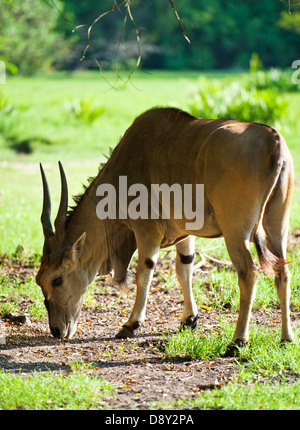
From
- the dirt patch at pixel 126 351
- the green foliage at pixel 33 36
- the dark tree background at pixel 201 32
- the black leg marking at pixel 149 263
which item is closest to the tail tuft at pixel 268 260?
the dirt patch at pixel 126 351

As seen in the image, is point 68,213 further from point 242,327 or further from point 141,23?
point 141,23

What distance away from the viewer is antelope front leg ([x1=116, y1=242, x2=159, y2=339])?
16.4 feet

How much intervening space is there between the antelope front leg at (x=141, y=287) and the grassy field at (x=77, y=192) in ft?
1.36

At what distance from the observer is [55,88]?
2711 cm

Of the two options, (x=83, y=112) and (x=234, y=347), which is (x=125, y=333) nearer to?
(x=234, y=347)

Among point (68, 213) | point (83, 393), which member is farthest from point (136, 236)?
point (83, 393)

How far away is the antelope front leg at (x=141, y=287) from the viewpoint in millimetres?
4988

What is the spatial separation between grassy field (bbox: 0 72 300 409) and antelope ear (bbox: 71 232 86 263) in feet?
3.18

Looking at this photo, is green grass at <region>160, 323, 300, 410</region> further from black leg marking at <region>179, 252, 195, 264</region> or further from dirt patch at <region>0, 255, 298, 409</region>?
black leg marking at <region>179, 252, 195, 264</region>

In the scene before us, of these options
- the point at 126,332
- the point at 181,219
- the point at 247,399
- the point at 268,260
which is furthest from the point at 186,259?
the point at 247,399

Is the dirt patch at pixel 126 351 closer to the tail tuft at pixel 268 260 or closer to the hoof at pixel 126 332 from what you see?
the hoof at pixel 126 332

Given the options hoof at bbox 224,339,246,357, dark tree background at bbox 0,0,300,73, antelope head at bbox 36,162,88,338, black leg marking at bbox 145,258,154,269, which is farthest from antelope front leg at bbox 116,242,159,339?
dark tree background at bbox 0,0,300,73

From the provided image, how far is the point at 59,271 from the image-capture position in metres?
4.83

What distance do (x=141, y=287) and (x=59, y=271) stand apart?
0.68m
